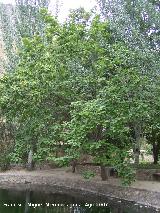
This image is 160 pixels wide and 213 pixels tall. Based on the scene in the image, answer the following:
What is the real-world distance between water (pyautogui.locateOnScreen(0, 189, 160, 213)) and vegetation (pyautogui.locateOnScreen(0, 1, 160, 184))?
123 cm

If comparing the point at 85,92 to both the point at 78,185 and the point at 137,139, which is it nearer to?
the point at 137,139

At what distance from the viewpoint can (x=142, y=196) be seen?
49.3 ft

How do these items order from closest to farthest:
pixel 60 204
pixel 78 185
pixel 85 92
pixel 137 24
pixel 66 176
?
pixel 60 204
pixel 85 92
pixel 137 24
pixel 78 185
pixel 66 176

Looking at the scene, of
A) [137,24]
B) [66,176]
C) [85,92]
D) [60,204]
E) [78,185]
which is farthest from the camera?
[66,176]

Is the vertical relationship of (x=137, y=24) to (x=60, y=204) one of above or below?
above

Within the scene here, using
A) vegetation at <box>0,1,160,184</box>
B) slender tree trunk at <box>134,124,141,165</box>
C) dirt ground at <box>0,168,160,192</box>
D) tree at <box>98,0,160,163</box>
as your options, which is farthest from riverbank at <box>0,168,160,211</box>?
tree at <box>98,0,160,163</box>

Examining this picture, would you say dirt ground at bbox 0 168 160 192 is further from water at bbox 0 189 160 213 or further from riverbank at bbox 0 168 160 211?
water at bbox 0 189 160 213

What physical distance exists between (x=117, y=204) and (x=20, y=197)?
12.1 feet

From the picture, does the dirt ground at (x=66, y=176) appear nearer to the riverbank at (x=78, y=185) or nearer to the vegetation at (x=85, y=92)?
the riverbank at (x=78, y=185)

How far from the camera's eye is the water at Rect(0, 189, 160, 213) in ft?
45.2

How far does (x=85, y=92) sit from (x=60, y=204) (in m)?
4.38

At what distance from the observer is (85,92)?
54.6ft

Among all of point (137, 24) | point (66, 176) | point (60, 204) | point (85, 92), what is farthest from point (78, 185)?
point (137, 24)

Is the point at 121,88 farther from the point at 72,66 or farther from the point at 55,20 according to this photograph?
the point at 55,20
